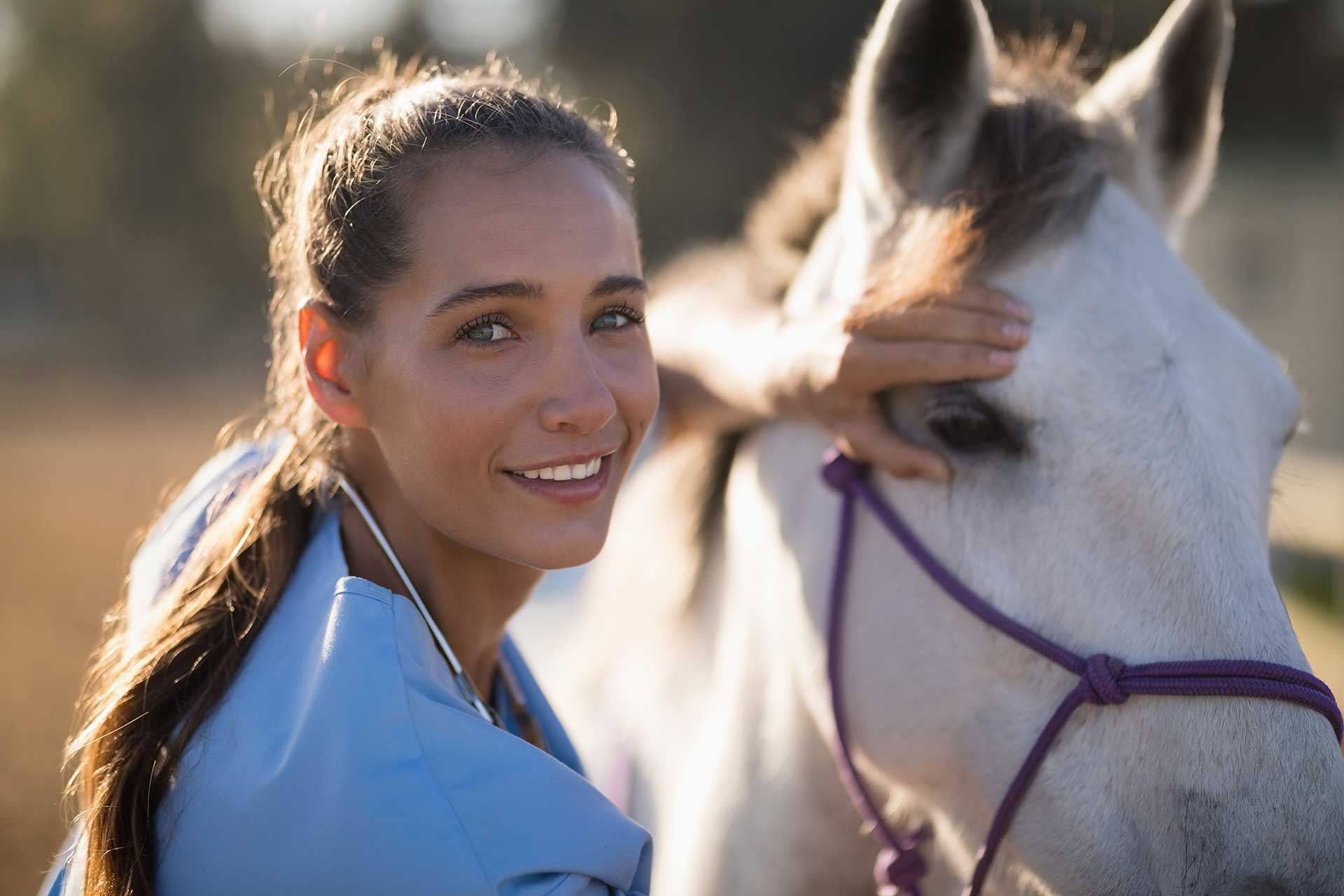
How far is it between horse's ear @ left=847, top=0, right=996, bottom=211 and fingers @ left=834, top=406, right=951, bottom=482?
0.35 meters

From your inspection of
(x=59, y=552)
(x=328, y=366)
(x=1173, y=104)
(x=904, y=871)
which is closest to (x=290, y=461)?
(x=328, y=366)

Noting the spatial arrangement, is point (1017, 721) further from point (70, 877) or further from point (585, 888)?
point (70, 877)

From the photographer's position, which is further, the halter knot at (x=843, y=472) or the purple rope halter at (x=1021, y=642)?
the halter knot at (x=843, y=472)

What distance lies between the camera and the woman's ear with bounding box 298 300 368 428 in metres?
1.25

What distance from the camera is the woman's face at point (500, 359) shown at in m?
1.17

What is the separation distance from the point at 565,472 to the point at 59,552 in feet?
25.2

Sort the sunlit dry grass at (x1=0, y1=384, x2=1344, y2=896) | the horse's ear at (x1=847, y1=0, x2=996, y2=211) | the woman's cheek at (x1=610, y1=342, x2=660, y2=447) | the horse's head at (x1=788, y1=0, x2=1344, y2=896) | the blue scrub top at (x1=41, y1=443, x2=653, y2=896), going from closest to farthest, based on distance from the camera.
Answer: the blue scrub top at (x1=41, y1=443, x2=653, y2=896) < the horse's head at (x1=788, y1=0, x2=1344, y2=896) < the woman's cheek at (x1=610, y1=342, x2=660, y2=447) < the horse's ear at (x1=847, y1=0, x2=996, y2=211) < the sunlit dry grass at (x1=0, y1=384, x2=1344, y2=896)

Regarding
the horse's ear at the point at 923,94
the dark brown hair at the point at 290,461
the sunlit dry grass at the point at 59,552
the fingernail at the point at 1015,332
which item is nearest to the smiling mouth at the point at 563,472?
the dark brown hair at the point at 290,461

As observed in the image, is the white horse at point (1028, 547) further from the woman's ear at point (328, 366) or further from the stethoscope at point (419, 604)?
the woman's ear at point (328, 366)

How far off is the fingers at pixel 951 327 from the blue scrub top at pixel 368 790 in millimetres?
704

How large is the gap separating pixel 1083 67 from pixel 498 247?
1.20 meters

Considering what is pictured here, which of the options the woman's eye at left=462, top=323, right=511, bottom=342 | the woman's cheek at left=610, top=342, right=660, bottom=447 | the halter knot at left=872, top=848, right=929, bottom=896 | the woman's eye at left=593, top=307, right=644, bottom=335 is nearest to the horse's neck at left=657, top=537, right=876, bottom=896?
the halter knot at left=872, top=848, right=929, bottom=896

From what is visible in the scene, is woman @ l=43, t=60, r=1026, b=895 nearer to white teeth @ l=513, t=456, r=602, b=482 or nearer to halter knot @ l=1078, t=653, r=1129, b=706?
white teeth @ l=513, t=456, r=602, b=482

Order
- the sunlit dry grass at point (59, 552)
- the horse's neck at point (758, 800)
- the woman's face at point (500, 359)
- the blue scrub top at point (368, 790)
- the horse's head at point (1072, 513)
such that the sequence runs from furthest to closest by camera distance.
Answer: the sunlit dry grass at point (59, 552) < the horse's neck at point (758, 800) < the woman's face at point (500, 359) < the horse's head at point (1072, 513) < the blue scrub top at point (368, 790)
